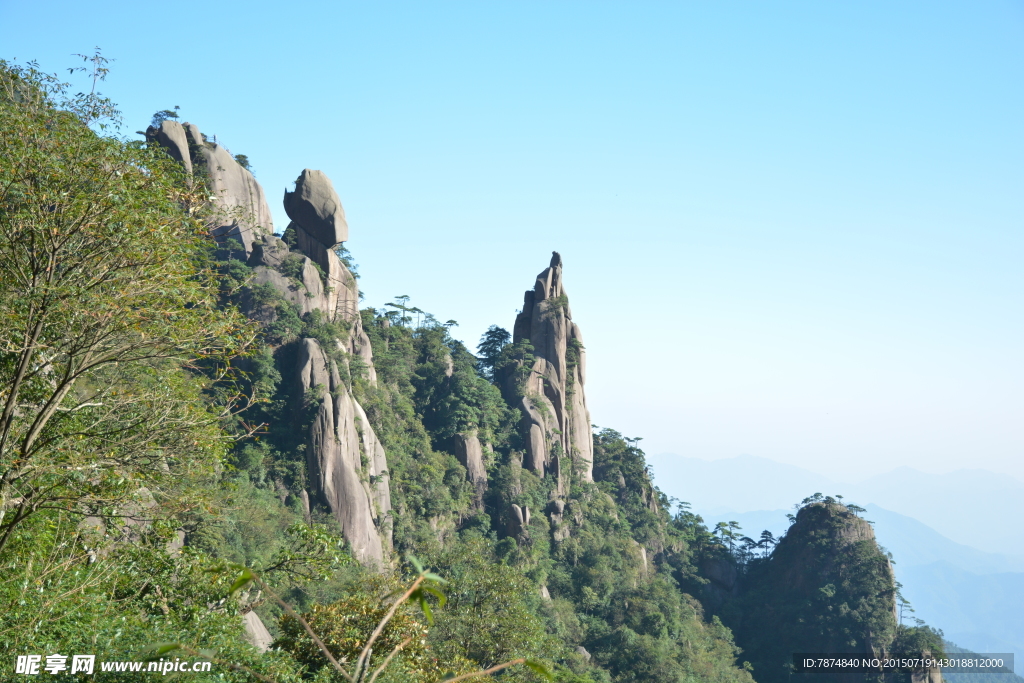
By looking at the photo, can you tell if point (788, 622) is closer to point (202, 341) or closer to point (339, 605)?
point (339, 605)

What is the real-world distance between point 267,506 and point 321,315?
1062cm

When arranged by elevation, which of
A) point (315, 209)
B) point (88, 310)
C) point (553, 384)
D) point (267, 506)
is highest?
point (315, 209)

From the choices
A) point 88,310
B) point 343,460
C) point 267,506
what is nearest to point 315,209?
point 343,460

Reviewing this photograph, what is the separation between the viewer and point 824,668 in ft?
130

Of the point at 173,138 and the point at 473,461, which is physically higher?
the point at 173,138

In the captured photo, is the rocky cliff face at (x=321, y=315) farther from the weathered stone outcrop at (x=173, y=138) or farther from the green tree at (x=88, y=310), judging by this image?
the green tree at (x=88, y=310)

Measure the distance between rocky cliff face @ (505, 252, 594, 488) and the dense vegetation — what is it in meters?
1.25

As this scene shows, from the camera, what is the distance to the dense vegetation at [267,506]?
25.4 ft

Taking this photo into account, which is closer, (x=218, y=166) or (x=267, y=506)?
(x=267, y=506)

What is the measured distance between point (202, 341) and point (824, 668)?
42.2 meters

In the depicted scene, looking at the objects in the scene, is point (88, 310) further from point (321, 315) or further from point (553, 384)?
point (553, 384)

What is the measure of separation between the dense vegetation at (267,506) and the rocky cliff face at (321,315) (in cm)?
67

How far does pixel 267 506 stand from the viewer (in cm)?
2716

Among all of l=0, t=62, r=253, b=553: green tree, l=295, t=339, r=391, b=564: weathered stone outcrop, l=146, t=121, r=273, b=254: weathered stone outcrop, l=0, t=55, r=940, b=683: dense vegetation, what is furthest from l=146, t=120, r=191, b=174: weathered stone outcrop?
l=0, t=62, r=253, b=553: green tree
